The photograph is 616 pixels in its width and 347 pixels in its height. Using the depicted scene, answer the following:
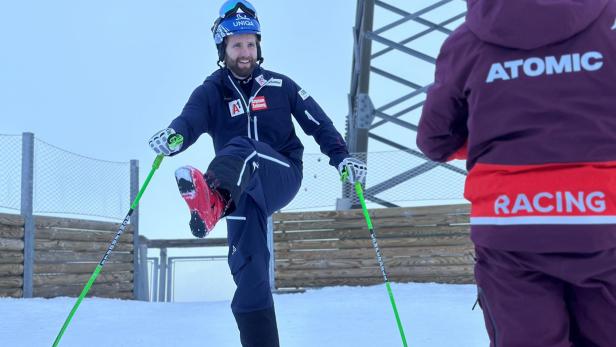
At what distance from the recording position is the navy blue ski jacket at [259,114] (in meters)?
3.48

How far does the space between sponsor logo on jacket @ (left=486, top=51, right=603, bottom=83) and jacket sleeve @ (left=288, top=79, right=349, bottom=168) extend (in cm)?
201

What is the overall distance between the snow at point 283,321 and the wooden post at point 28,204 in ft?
1.34

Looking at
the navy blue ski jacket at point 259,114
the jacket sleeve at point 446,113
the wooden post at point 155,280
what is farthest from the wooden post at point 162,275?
the jacket sleeve at point 446,113

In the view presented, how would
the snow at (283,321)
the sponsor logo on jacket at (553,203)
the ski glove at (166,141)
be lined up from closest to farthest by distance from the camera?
the sponsor logo on jacket at (553,203) < the ski glove at (166,141) < the snow at (283,321)

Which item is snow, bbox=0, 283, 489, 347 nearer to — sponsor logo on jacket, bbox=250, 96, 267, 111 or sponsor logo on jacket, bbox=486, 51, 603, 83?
sponsor logo on jacket, bbox=250, 96, 267, 111

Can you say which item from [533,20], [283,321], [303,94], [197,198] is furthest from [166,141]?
[283,321]

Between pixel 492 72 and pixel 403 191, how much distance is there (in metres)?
7.86

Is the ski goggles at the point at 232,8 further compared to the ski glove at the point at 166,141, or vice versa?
the ski goggles at the point at 232,8

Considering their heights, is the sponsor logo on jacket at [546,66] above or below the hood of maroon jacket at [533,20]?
below

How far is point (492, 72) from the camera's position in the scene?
5.42 feet

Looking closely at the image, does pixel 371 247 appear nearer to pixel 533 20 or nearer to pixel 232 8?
pixel 232 8

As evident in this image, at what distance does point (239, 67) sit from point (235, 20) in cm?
24

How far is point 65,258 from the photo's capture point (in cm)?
851

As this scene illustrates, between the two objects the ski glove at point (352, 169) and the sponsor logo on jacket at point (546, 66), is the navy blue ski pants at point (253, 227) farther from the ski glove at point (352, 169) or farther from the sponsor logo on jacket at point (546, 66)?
the sponsor logo on jacket at point (546, 66)
